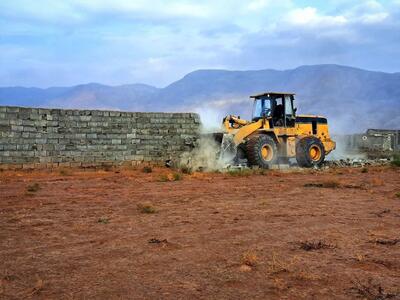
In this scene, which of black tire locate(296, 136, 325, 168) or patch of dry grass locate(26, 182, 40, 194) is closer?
patch of dry grass locate(26, 182, 40, 194)

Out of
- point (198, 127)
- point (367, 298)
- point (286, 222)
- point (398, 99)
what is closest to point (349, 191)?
point (286, 222)

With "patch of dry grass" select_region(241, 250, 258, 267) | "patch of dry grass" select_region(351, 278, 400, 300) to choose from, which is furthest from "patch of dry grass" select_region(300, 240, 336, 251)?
"patch of dry grass" select_region(351, 278, 400, 300)

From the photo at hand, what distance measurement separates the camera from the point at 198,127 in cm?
2031

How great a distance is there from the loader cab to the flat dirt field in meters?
6.83

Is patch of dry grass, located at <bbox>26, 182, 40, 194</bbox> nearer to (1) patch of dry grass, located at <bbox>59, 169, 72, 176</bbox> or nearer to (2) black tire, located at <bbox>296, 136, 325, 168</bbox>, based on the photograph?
(1) patch of dry grass, located at <bbox>59, 169, 72, 176</bbox>

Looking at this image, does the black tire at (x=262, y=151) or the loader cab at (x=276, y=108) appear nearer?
the black tire at (x=262, y=151)

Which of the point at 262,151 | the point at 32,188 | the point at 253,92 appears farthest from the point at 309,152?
the point at 253,92

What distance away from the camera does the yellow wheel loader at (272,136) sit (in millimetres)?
17500

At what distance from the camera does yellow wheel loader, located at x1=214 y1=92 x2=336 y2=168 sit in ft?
57.4

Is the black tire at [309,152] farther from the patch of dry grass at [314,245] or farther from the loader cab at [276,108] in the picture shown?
the patch of dry grass at [314,245]

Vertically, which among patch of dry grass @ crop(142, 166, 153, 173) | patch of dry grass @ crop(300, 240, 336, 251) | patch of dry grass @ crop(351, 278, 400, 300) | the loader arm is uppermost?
the loader arm

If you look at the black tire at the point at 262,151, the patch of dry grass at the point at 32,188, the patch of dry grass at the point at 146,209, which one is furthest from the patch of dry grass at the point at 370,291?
the black tire at the point at 262,151

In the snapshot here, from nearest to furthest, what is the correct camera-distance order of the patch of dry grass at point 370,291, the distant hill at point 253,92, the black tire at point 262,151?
the patch of dry grass at point 370,291 < the black tire at point 262,151 < the distant hill at point 253,92

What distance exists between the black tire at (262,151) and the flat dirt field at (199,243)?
516 cm
